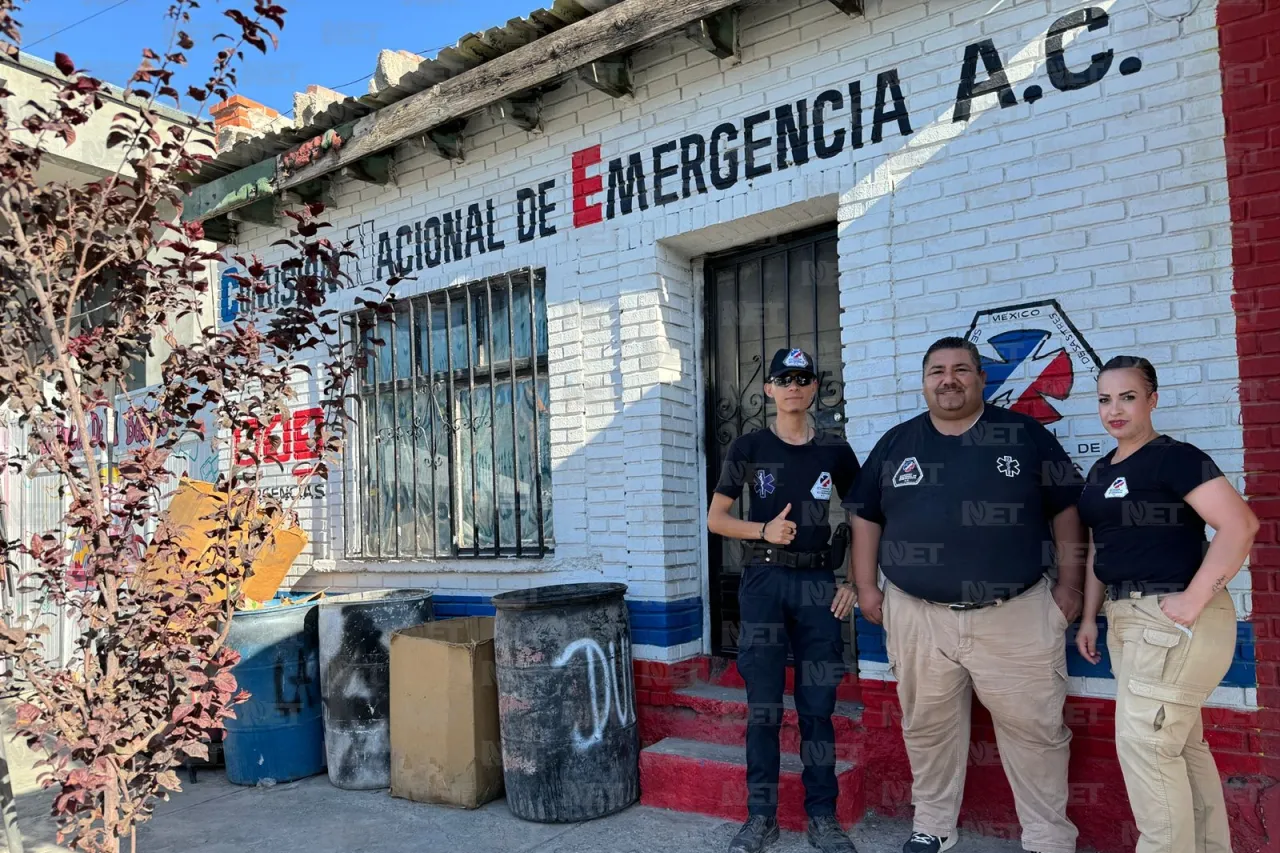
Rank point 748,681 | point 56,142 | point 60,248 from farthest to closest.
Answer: point 56,142
point 748,681
point 60,248

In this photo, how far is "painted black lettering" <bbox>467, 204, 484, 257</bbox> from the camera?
18.4 feet

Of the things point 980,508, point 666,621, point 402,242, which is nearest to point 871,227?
point 980,508

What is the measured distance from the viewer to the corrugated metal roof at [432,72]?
4.72 m

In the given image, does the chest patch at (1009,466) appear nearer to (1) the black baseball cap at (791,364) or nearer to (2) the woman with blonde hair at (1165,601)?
(2) the woman with blonde hair at (1165,601)

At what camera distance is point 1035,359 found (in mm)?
3652

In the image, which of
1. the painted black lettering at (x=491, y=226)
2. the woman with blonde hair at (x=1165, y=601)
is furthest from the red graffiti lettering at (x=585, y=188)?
the woman with blonde hair at (x=1165, y=601)

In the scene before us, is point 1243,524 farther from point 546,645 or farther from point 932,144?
point 546,645

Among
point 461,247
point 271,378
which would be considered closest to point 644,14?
point 461,247

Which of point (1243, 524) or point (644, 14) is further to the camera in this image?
point (644, 14)

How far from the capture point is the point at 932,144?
3914 millimetres

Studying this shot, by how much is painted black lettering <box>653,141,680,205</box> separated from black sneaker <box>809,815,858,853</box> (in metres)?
2.93

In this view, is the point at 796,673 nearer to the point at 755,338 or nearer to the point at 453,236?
the point at 755,338

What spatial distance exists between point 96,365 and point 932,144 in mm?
3220

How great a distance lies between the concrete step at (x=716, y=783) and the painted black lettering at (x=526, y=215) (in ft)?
9.38
